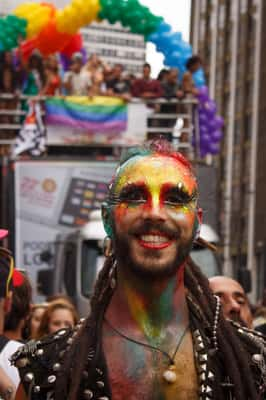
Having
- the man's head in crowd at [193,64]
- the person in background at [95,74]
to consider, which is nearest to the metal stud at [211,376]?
the person in background at [95,74]

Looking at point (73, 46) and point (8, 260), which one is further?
point (73, 46)

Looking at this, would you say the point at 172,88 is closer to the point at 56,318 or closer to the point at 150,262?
the point at 56,318

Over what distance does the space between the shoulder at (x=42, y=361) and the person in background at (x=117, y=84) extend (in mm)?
21696

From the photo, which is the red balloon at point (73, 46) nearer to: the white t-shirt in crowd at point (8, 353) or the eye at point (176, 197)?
the white t-shirt in crowd at point (8, 353)

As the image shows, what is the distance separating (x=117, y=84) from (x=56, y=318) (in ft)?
56.7

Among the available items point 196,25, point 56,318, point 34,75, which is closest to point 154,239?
point 56,318

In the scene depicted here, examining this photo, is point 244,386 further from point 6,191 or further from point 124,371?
point 6,191

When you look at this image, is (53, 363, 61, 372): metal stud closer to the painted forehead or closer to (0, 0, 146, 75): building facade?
the painted forehead

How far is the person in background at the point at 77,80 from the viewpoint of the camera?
84.0 ft

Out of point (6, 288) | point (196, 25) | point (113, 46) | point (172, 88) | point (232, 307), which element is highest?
point (6, 288)

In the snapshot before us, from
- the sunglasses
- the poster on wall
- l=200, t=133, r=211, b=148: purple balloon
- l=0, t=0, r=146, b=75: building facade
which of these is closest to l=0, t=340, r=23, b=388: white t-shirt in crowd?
the sunglasses

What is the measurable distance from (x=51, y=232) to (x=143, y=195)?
62.3ft

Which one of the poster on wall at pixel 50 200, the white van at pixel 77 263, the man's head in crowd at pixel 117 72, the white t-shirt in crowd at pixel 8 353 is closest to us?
the white t-shirt in crowd at pixel 8 353

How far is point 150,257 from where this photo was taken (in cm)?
416
